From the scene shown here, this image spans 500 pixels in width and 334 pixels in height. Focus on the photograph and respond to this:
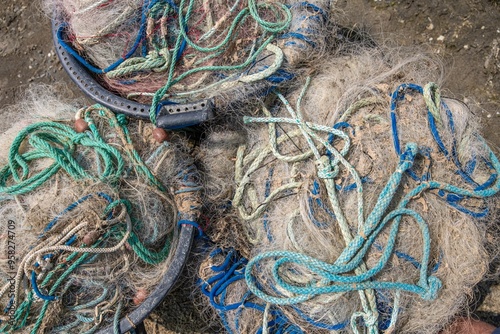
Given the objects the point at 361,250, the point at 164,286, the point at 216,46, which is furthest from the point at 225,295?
the point at 216,46

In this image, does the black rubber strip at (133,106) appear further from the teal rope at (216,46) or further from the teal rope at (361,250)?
the teal rope at (361,250)

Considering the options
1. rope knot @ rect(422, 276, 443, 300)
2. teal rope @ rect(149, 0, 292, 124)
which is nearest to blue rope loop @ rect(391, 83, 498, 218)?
rope knot @ rect(422, 276, 443, 300)

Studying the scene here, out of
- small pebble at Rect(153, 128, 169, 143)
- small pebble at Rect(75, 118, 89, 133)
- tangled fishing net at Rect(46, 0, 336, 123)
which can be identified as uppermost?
tangled fishing net at Rect(46, 0, 336, 123)

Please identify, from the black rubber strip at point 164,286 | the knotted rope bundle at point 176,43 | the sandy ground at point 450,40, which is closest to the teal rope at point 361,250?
the black rubber strip at point 164,286

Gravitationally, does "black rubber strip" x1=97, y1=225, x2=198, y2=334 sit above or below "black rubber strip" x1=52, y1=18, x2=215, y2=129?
below

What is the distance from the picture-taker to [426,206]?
4.27 ft

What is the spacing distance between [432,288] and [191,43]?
1074 mm

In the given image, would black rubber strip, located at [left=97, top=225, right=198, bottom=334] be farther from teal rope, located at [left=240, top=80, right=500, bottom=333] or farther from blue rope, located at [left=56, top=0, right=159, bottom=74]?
blue rope, located at [left=56, top=0, right=159, bottom=74]

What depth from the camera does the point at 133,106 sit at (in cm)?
143

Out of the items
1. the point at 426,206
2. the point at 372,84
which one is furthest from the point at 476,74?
the point at 426,206

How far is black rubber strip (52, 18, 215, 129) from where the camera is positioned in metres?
1.38

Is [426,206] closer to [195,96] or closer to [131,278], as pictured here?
[195,96]

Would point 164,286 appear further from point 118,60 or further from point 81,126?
point 118,60

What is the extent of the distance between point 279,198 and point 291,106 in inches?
12.4
